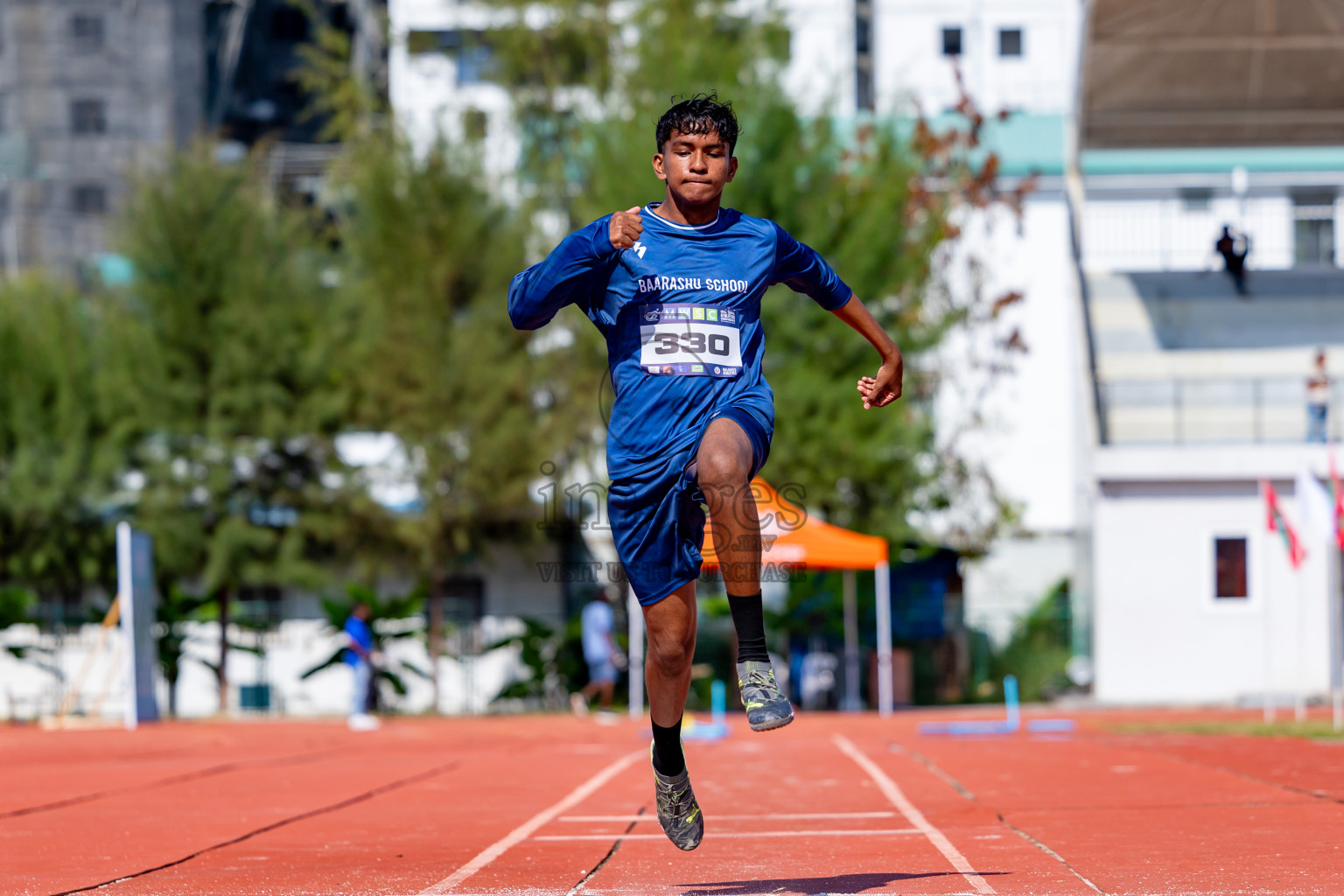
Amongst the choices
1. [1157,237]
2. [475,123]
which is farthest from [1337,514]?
[475,123]

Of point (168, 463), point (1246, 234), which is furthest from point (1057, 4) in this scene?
point (168, 463)

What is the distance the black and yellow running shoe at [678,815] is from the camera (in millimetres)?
5098

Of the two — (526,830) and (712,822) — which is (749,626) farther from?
(712,822)

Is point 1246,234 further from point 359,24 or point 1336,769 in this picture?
point 359,24

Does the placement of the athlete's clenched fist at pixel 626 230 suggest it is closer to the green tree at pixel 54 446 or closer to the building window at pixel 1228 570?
the green tree at pixel 54 446

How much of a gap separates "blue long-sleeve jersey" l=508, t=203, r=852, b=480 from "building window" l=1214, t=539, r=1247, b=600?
69.2 ft

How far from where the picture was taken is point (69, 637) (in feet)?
84.7

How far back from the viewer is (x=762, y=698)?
4641mm

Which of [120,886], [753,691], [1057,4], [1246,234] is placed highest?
[1057,4]

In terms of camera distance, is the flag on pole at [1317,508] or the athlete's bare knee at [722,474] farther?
the flag on pole at [1317,508]

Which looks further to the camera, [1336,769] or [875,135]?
[875,135]

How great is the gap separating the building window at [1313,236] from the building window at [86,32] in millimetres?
32401

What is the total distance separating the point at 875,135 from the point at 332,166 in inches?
414

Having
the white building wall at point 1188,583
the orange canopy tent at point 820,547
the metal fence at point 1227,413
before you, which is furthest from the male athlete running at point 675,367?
the metal fence at point 1227,413
